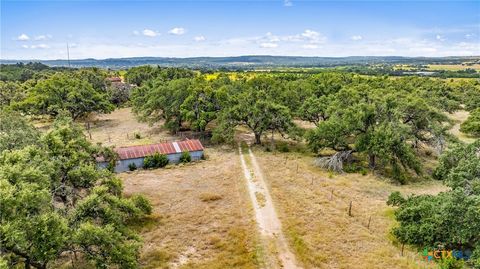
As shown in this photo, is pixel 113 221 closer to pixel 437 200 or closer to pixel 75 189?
pixel 75 189

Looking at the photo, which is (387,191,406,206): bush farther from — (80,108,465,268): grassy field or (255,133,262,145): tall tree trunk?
(255,133,262,145): tall tree trunk

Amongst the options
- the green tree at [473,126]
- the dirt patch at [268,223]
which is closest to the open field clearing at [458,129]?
the green tree at [473,126]

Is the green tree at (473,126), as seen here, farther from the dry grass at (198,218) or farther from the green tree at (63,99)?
the green tree at (63,99)

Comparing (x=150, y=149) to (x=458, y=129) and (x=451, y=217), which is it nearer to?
(x=451, y=217)

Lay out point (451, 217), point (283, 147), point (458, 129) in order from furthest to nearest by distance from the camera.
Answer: point (458, 129) < point (283, 147) < point (451, 217)

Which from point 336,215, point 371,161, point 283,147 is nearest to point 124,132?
point 283,147

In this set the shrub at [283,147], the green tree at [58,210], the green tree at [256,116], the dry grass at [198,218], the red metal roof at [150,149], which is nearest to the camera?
the green tree at [58,210]
